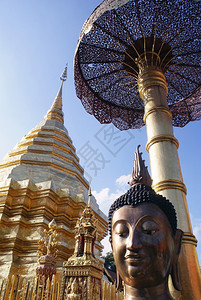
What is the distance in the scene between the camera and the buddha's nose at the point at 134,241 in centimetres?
183

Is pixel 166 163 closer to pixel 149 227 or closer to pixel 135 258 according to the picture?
pixel 149 227

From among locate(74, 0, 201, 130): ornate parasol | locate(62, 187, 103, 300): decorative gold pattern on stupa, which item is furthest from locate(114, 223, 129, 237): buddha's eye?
locate(74, 0, 201, 130): ornate parasol

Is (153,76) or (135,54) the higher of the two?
(135,54)

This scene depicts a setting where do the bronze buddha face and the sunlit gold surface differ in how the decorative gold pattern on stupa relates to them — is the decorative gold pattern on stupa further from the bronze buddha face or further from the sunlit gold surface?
the bronze buddha face

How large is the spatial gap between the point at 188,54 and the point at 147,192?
402 centimetres

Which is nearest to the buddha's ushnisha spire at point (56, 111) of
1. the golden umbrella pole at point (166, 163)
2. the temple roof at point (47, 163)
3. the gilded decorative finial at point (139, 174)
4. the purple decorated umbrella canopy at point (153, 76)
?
the temple roof at point (47, 163)

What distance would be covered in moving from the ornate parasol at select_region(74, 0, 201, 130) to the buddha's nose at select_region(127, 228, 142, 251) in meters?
3.27

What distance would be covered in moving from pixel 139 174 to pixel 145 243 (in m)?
0.79

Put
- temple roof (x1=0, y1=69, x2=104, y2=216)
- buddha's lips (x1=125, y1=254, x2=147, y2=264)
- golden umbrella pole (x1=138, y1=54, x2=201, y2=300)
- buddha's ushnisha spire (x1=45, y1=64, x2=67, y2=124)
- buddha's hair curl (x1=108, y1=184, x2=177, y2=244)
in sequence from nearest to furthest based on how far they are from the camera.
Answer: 1. buddha's lips (x1=125, y1=254, x2=147, y2=264)
2. buddha's hair curl (x1=108, y1=184, x2=177, y2=244)
3. golden umbrella pole (x1=138, y1=54, x2=201, y2=300)
4. temple roof (x1=0, y1=69, x2=104, y2=216)
5. buddha's ushnisha spire (x1=45, y1=64, x2=67, y2=124)

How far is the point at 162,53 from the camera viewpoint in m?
4.55

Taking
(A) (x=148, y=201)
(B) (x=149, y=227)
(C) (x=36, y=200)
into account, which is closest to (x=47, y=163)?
(C) (x=36, y=200)

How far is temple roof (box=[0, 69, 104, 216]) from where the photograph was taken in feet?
34.9

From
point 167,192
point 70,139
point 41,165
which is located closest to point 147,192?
point 167,192

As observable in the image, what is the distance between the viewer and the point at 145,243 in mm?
1847
